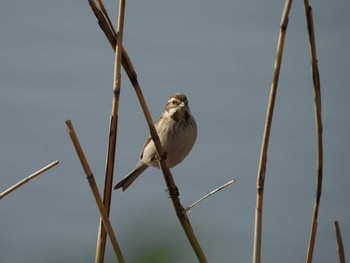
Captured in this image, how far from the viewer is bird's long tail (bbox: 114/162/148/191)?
17.0 ft

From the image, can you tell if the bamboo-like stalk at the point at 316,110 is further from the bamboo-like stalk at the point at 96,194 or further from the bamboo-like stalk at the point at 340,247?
the bamboo-like stalk at the point at 96,194

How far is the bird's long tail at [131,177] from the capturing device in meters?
5.18

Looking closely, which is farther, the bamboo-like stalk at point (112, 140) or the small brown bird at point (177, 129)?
the small brown bird at point (177, 129)

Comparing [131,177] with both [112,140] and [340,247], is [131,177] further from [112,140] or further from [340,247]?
[340,247]

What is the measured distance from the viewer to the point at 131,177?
5.23 m

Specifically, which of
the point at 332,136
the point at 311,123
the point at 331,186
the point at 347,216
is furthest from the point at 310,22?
the point at 311,123

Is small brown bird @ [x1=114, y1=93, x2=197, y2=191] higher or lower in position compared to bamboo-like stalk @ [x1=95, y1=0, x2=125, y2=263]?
higher

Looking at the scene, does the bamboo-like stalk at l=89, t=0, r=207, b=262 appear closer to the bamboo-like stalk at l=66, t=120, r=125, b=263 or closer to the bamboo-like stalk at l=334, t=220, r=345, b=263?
the bamboo-like stalk at l=66, t=120, r=125, b=263

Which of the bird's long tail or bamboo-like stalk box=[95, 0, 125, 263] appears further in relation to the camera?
the bird's long tail

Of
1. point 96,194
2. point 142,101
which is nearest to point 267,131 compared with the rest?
point 142,101

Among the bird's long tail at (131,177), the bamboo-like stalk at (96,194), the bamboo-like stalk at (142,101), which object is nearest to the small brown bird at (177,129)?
the bird's long tail at (131,177)

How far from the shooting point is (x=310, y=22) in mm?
2154

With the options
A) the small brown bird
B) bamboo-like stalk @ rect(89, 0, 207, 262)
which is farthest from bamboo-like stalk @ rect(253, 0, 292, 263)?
the small brown bird

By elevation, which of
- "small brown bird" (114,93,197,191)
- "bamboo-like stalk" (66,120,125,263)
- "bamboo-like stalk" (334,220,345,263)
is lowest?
"bamboo-like stalk" (334,220,345,263)
